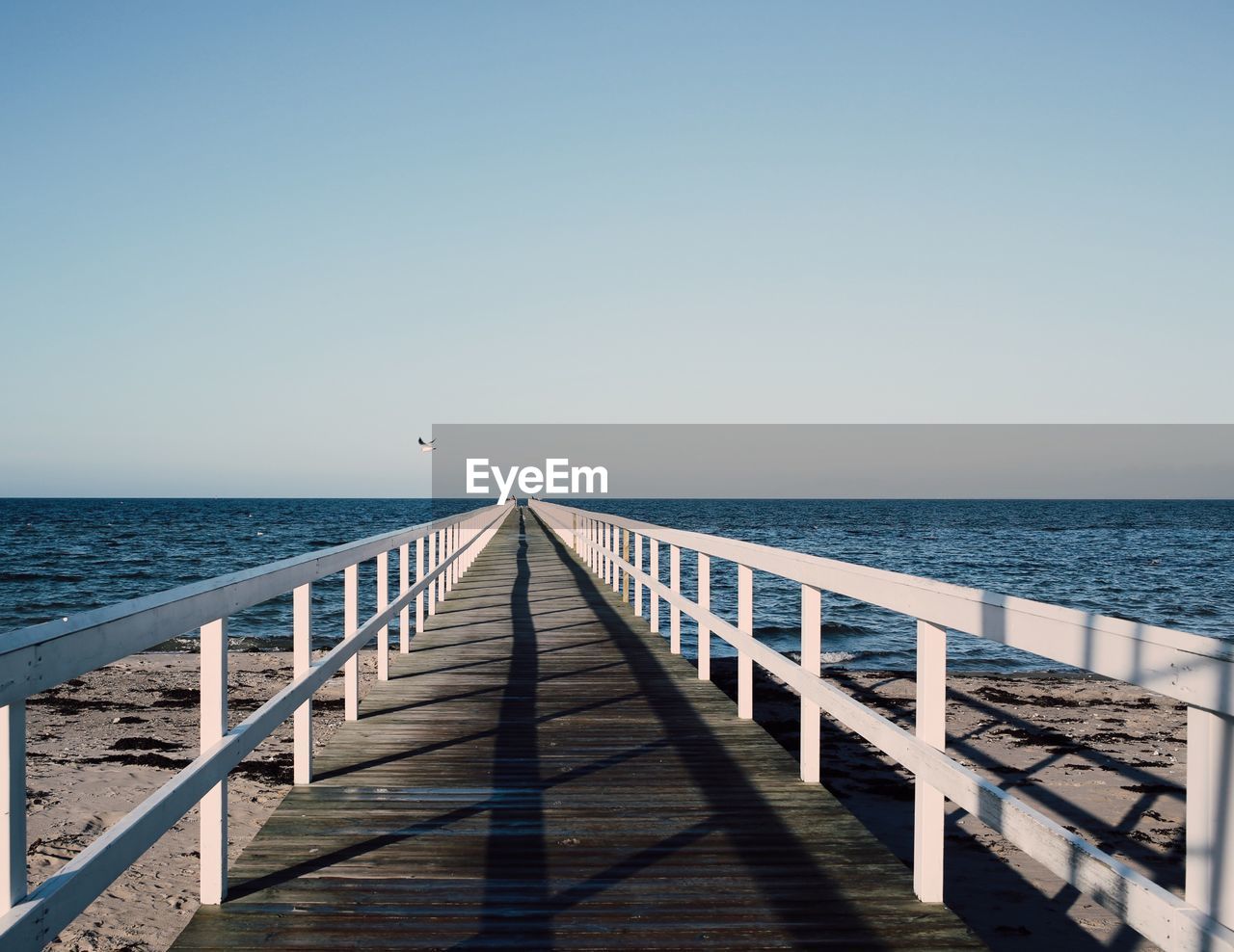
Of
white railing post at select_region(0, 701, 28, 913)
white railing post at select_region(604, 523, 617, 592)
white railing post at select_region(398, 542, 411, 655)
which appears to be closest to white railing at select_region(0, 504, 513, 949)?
white railing post at select_region(0, 701, 28, 913)

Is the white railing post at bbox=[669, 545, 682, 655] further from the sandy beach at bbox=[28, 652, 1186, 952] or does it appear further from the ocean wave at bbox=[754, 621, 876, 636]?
the ocean wave at bbox=[754, 621, 876, 636]

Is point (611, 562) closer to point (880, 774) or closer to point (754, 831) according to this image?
point (880, 774)

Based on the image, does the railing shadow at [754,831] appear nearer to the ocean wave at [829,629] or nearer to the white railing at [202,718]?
the white railing at [202,718]

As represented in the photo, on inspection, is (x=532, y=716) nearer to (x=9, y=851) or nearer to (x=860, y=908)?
(x=860, y=908)

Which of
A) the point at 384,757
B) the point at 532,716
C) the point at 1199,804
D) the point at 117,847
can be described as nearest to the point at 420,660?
the point at 532,716

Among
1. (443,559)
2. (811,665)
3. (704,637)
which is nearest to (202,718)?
(811,665)

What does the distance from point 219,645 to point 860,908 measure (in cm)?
236

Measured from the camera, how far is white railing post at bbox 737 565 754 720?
5957mm

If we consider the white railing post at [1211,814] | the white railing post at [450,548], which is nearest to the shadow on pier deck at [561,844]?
the white railing post at [1211,814]

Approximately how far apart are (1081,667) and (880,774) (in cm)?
790

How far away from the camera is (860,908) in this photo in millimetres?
3379

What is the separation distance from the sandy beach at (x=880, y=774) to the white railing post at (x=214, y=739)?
8.32 feet

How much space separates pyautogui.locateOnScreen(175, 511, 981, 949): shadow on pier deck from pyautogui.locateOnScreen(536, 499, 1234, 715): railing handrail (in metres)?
1.07

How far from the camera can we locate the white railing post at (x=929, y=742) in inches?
128
